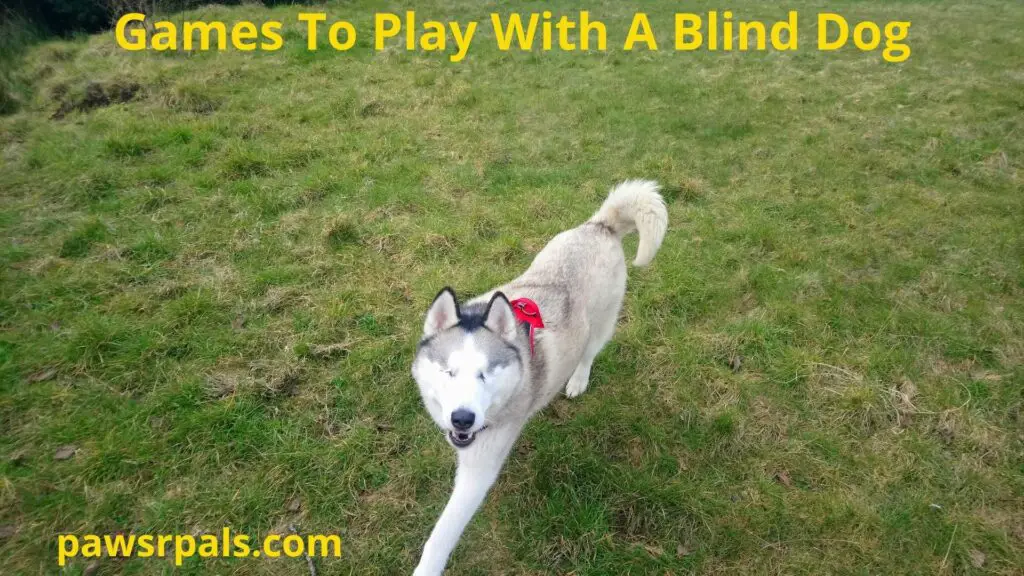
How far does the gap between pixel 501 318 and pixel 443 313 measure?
0.28 meters

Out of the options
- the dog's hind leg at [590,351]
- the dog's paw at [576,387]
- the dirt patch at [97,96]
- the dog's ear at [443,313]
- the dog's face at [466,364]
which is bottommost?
the dog's paw at [576,387]

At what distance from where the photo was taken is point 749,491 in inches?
112

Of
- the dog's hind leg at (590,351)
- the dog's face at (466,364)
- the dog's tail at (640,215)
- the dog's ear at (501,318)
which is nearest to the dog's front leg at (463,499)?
the dog's face at (466,364)

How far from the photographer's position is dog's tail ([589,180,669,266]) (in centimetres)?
296

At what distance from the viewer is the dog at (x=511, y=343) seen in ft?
7.06

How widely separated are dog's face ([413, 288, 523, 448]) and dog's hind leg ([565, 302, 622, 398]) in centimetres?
92

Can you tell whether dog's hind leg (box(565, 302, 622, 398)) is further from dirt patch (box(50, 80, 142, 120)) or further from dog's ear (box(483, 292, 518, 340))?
dirt patch (box(50, 80, 142, 120))

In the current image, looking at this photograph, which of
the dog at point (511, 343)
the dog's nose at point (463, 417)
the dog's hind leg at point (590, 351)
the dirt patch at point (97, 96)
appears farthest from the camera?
the dirt patch at point (97, 96)

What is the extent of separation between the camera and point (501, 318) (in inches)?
90.3

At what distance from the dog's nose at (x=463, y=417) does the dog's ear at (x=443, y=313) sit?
0.47m

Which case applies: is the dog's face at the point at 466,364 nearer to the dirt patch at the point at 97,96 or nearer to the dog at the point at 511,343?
the dog at the point at 511,343

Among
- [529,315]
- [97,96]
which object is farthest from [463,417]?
[97,96]

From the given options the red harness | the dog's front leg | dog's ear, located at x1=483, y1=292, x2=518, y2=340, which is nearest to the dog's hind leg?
the red harness

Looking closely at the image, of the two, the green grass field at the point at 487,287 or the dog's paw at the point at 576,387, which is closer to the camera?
the green grass field at the point at 487,287
